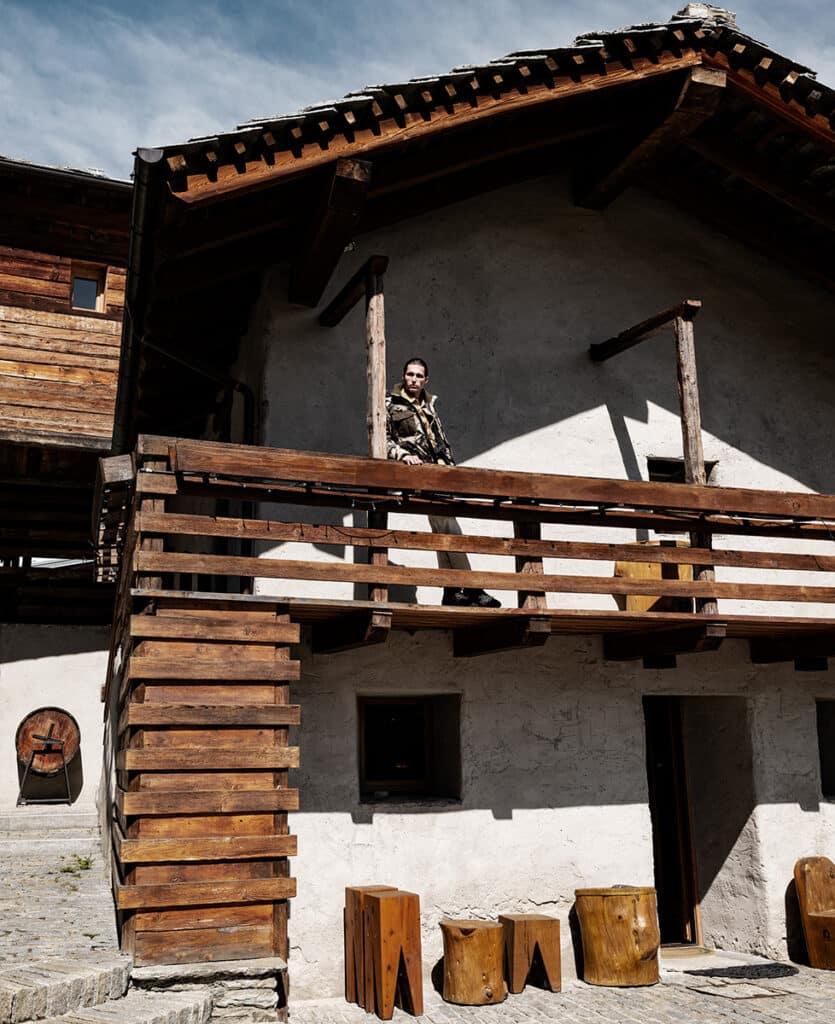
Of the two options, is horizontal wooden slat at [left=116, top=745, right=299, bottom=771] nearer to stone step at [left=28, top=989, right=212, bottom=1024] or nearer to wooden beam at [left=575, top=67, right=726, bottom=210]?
stone step at [left=28, top=989, right=212, bottom=1024]

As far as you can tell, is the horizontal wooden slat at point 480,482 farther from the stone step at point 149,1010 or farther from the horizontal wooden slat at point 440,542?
the stone step at point 149,1010

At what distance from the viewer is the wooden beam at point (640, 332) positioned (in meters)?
9.28

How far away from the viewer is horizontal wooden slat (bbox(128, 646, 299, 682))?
6.94 m

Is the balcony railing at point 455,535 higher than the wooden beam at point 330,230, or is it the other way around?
the wooden beam at point 330,230

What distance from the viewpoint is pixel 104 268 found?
15438 millimetres

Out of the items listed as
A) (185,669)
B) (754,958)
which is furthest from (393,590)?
(754,958)

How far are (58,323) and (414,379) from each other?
7861 mm

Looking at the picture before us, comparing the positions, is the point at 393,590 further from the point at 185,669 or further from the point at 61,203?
the point at 61,203

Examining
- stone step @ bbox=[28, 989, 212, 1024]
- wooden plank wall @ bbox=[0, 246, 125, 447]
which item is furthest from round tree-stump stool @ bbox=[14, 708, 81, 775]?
stone step @ bbox=[28, 989, 212, 1024]

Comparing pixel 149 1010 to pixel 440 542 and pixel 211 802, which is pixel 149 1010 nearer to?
pixel 211 802

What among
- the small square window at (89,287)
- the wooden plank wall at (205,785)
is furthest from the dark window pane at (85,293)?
the wooden plank wall at (205,785)

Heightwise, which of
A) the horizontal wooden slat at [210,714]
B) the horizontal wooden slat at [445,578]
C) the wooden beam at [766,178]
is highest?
the wooden beam at [766,178]

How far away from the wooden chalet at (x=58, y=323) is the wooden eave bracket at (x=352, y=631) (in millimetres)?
6857

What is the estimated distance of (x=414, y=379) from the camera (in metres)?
8.93
